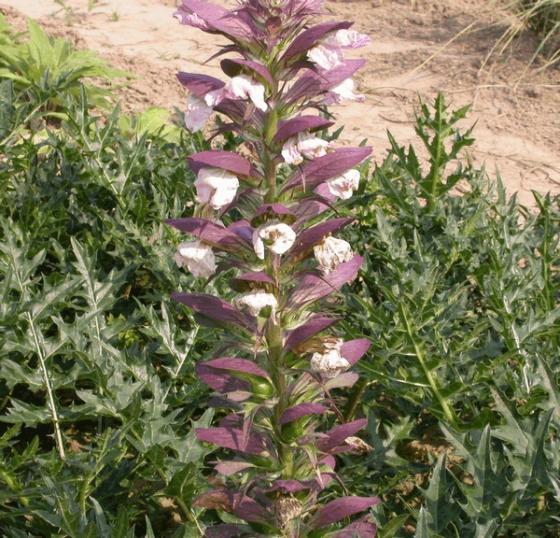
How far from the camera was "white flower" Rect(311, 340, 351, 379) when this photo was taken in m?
1.55

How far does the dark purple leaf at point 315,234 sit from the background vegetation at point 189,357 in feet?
2.05

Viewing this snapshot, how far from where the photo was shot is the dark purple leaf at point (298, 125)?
1420 millimetres

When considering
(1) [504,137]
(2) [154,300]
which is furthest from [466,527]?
(1) [504,137]

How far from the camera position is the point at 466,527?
76.1 inches

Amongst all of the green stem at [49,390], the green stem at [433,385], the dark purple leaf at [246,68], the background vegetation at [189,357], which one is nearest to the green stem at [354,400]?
the background vegetation at [189,357]

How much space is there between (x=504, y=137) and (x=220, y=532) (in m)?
4.25

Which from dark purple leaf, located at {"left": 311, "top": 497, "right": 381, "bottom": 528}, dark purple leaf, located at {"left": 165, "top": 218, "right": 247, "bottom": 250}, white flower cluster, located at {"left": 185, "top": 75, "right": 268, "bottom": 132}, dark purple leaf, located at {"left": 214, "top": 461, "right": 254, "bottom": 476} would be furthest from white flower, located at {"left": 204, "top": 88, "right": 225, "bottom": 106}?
dark purple leaf, located at {"left": 311, "top": 497, "right": 381, "bottom": 528}

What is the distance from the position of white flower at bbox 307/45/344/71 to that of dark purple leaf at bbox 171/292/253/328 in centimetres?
46

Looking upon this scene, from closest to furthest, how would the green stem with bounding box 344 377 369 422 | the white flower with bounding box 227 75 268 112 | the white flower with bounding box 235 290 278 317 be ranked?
the white flower with bounding box 227 75 268 112 < the white flower with bounding box 235 290 278 317 < the green stem with bounding box 344 377 369 422

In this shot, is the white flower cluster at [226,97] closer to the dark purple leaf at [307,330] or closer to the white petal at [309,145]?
the white petal at [309,145]

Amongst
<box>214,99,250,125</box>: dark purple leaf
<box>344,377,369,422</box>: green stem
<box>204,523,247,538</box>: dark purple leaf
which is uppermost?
<box>214,99,250,125</box>: dark purple leaf

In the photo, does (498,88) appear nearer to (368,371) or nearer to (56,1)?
(56,1)

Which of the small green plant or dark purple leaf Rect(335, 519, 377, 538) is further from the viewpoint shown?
the small green plant

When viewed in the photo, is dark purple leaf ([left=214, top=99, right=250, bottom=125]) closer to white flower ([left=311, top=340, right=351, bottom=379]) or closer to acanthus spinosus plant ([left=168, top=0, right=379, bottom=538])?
acanthus spinosus plant ([left=168, top=0, right=379, bottom=538])
